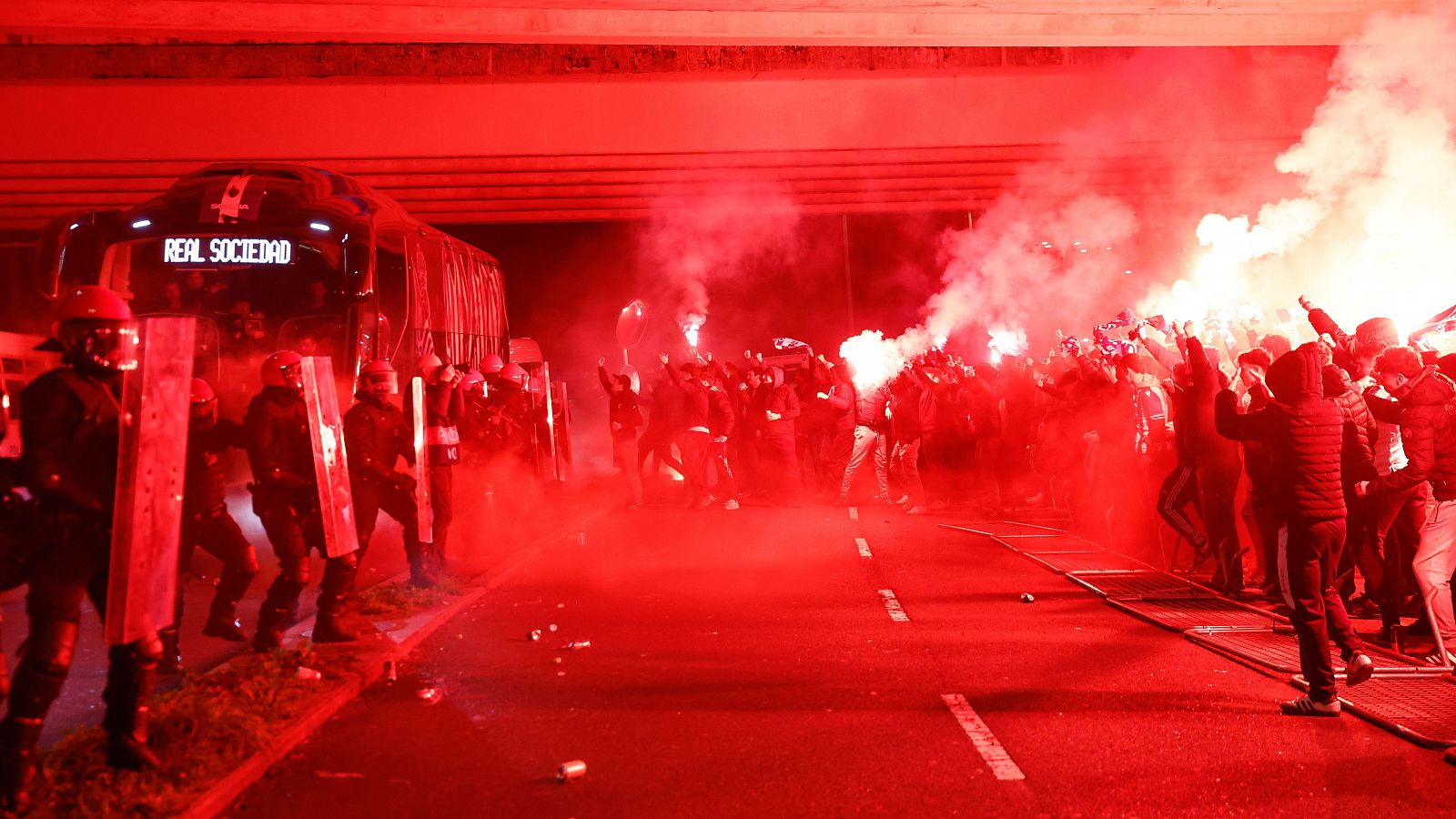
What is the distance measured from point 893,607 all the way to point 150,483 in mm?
5743

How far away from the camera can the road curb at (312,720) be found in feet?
15.5

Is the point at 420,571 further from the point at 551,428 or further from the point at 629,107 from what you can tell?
the point at 629,107

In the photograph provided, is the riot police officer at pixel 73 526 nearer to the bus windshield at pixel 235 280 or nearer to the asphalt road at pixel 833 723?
the asphalt road at pixel 833 723

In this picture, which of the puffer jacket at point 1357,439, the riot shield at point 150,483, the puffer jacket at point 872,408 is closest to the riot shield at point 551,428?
the puffer jacket at point 872,408

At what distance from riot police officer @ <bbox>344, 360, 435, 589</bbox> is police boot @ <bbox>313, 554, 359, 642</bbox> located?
66cm

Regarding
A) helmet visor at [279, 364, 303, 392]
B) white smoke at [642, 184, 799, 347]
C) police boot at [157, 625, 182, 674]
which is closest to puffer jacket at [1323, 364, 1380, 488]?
helmet visor at [279, 364, 303, 392]

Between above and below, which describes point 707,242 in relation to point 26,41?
below

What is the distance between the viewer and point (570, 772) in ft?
16.6

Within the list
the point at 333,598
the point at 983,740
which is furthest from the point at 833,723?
the point at 333,598

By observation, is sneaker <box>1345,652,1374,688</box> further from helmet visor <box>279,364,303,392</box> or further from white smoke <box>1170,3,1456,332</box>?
white smoke <box>1170,3,1456,332</box>

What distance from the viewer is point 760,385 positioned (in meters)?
18.6

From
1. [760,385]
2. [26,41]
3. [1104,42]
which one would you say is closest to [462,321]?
[760,385]

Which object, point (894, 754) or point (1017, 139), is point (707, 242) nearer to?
point (1017, 139)

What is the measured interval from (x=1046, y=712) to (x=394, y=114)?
1601 centimetres
